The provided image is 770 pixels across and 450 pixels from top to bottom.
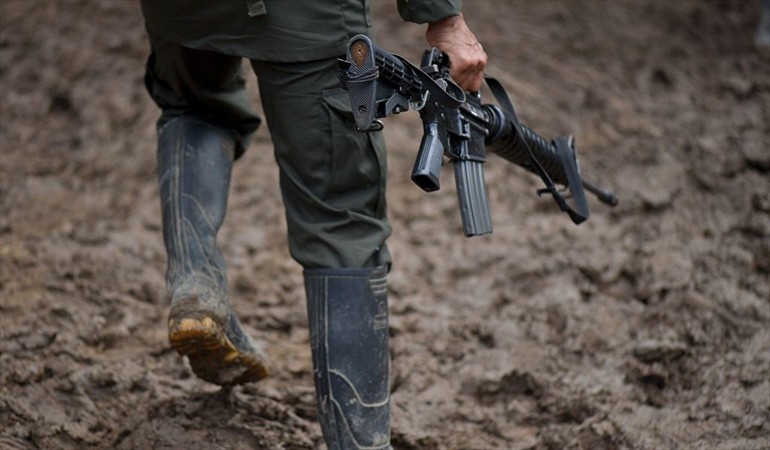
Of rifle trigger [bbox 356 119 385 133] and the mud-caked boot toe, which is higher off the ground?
rifle trigger [bbox 356 119 385 133]

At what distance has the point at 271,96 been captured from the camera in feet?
6.43

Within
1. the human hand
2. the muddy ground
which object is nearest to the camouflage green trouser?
the human hand

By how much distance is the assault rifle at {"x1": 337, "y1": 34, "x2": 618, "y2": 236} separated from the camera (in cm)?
175

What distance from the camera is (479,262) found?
351cm

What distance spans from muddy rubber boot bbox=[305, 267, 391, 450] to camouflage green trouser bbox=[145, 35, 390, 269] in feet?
0.14

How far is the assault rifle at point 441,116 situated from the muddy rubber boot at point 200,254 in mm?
552

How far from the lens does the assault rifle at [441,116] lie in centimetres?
175

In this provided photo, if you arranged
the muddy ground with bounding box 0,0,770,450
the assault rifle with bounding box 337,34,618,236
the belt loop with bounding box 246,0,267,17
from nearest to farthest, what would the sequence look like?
the assault rifle with bounding box 337,34,618,236
the belt loop with bounding box 246,0,267,17
the muddy ground with bounding box 0,0,770,450

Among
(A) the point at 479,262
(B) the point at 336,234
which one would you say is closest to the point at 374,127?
(B) the point at 336,234

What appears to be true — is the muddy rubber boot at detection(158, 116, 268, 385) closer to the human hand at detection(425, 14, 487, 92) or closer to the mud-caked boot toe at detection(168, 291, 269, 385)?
the mud-caked boot toe at detection(168, 291, 269, 385)

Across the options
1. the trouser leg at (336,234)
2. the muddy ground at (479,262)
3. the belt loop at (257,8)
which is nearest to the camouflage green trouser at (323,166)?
the trouser leg at (336,234)

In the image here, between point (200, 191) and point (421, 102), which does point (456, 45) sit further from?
point (200, 191)

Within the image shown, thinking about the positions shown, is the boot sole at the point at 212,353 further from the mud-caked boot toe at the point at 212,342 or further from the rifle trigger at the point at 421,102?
the rifle trigger at the point at 421,102

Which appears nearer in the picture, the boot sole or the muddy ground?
the boot sole
